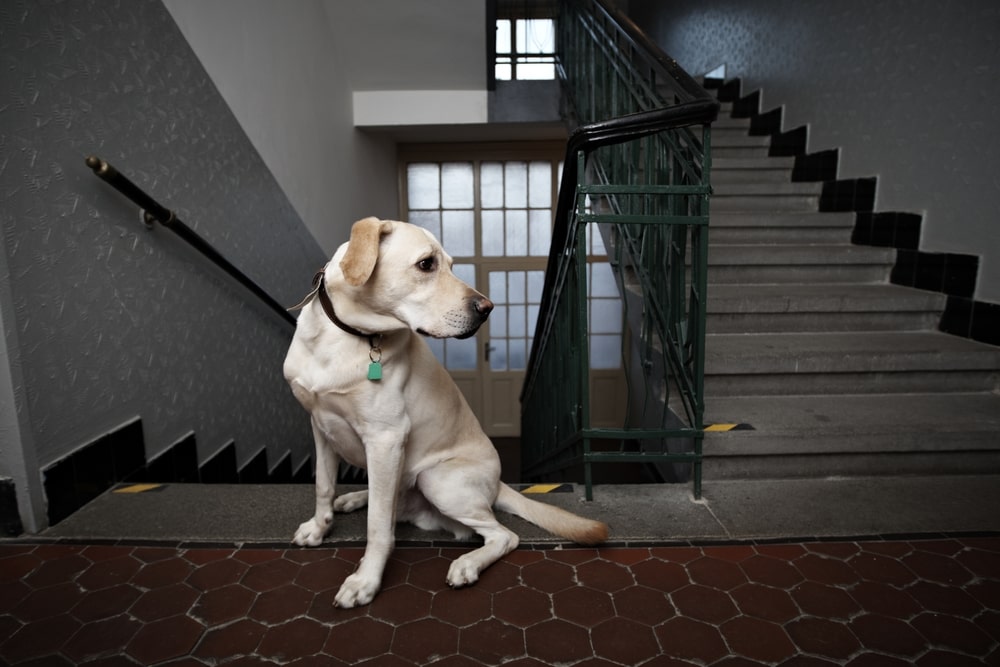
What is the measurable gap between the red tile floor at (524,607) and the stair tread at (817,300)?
5.11 ft

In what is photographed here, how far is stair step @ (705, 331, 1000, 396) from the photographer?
264 cm

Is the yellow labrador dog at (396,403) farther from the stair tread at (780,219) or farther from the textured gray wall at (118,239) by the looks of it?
the stair tread at (780,219)

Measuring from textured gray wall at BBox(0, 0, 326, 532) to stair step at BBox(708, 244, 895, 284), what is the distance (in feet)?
8.94

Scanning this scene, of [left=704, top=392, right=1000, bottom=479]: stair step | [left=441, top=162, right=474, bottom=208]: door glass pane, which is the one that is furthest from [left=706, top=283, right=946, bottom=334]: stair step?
[left=441, top=162, right=474, bottom=208]: door glass pane

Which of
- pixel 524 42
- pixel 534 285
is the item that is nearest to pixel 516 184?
pixel 534 285

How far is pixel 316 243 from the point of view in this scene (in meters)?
4.29

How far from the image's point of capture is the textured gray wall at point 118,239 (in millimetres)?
1691

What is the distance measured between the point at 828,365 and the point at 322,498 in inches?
89.7

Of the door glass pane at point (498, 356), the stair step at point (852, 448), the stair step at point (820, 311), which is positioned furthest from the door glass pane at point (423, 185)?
the stair step at point (852, 448)

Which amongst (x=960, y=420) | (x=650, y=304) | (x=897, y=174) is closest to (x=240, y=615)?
(x=650, y=304)

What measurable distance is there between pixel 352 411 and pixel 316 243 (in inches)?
122

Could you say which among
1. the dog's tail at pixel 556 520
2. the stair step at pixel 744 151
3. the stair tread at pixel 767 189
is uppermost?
the stair step at pixel 744 151

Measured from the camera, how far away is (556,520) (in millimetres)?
1690

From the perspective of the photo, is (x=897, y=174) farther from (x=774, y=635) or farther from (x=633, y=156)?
(x=774, y=635)
